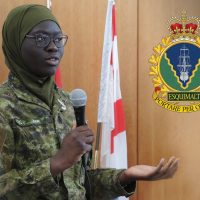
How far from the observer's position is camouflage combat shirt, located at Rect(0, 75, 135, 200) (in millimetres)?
1069

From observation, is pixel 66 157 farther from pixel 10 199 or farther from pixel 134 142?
pixel 134 142

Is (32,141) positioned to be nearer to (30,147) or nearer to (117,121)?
(30,147)

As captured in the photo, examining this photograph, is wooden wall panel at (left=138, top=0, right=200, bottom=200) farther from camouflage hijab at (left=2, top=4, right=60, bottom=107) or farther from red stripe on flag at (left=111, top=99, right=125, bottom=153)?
camouflage hijab at (left=2, top=4, right=60, bottom=107)

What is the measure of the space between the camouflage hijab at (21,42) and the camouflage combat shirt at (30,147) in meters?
0.02

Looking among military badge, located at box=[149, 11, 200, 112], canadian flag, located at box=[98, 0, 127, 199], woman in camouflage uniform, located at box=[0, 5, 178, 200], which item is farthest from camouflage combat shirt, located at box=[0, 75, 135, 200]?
military badge, located at box=[149, 11, 200, 112]

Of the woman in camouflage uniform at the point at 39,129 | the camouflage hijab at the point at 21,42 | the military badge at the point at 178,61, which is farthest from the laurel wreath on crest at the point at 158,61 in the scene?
the camouflage hijab at the point at 21,42

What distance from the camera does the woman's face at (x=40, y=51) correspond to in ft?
3.84

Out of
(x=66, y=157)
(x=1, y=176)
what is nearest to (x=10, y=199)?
(x=1, y=176)

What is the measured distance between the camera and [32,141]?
1115 millimetres

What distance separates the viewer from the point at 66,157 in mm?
1024

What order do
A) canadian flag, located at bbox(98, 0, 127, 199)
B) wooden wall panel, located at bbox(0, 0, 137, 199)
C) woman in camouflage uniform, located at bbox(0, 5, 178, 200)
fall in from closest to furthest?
woman in camouflage uniform, located at bbox(0, 5, 178, 200), canadian flag, located at bbox(98, 0, 127, 199), wooden wall panel, located at bbox(0, 0, 137, 199)

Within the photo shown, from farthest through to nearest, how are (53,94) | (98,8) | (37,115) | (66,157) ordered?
1. (98,8)
2. (53,94)
3. (37,115)
4. (66,157)

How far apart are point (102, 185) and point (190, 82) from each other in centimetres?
219


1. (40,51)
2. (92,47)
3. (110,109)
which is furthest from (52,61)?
(92,47)
